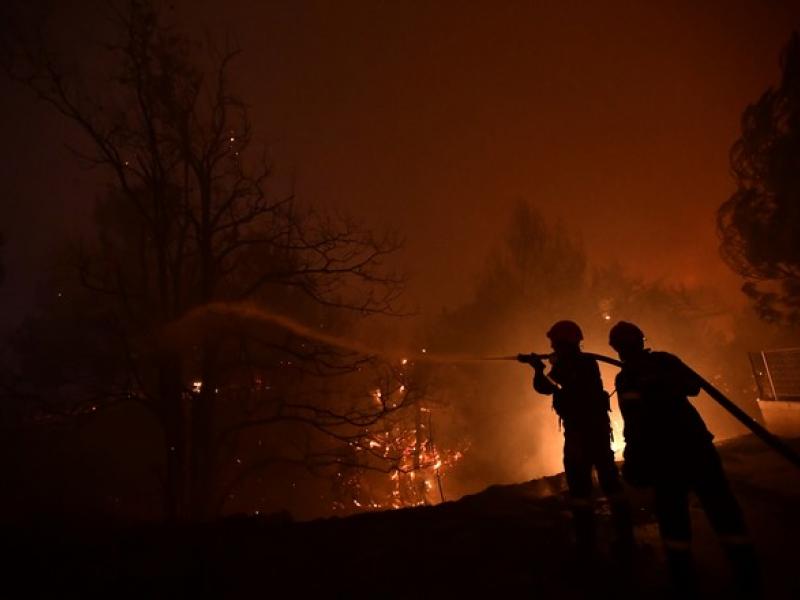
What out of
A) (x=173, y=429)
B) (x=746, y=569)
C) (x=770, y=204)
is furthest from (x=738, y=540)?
(x=770, y=204)

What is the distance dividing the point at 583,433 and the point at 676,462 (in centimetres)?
124

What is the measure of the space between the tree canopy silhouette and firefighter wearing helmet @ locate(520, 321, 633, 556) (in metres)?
15.0

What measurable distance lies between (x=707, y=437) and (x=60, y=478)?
18.6 m

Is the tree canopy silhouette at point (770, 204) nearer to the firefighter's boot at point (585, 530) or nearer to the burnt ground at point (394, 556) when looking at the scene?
the burnt ground at point (394, 556)

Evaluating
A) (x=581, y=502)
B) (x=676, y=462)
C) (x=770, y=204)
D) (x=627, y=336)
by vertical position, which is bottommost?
(x=581, y=502)

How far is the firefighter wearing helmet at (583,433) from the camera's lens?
4.24 metres

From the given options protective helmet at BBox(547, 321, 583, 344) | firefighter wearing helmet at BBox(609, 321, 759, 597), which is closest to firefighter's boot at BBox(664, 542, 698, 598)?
firefighter wearing helmet at BBox(609, 321, 759, 597)

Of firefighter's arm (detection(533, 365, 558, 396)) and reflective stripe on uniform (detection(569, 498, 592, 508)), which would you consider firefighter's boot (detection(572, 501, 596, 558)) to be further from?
firefighter's arm (detection(533, 365, 558, 396))

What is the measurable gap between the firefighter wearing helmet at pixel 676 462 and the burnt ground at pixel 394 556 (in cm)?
41

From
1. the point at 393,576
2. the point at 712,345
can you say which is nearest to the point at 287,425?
the point at 393,576

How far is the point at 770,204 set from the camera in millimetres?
16516

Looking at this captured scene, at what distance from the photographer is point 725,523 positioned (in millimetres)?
3158

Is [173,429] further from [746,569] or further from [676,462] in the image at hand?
[746,569]

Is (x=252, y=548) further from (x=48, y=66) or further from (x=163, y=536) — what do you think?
(x=48, y=66)
